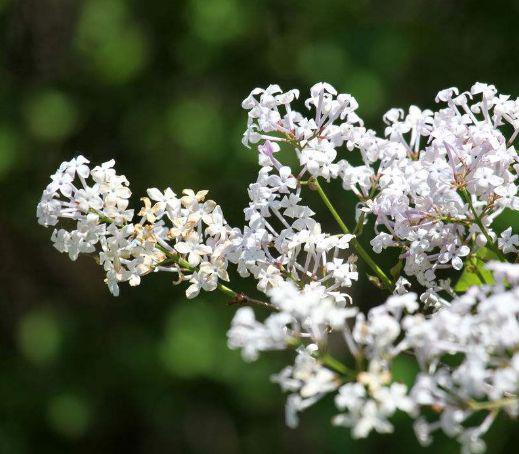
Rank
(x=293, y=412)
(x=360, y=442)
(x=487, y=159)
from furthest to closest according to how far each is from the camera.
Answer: (x=360, y=442)
(x=487, y=159)
(x=293, y=412)

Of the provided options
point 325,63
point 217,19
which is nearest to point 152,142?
point 217,19

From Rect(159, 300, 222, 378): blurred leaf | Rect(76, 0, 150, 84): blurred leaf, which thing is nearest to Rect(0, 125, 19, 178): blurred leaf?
Rect(76, 0, 150, 84): blurred leaf

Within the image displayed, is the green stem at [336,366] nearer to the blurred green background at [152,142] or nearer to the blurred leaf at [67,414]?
the blurred green background at [152,142]

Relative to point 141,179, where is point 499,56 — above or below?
below

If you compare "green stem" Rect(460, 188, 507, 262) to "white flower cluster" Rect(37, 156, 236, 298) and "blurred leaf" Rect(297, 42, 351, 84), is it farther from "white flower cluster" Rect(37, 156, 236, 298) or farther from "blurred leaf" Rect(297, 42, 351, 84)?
"blurred leaf" Rect(297, 42, 351, 84)

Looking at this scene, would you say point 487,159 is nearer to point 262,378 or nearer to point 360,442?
point 360,442

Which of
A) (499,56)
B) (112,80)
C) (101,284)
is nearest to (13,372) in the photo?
(101,284)

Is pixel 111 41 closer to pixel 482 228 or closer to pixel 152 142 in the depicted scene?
pixel 152 142
